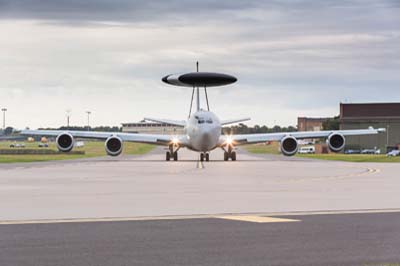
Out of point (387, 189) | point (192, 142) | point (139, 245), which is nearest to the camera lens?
point (139, 245)

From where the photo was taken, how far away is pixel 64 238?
13.5 meters

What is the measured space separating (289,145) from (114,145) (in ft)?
44.0

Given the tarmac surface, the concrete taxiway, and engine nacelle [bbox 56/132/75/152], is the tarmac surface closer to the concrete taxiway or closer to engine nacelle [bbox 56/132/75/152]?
the concrete taxiway

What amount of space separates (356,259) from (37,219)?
7.71 m

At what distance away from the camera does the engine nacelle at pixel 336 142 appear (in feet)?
209

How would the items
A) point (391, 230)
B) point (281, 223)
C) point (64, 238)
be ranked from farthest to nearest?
point (281, 223) < point (391, 230) < point (64, 238)

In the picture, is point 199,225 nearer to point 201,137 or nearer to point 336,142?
point 201,137

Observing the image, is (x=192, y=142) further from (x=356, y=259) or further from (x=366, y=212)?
(x=356, y=259)

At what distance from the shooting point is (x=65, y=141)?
2477 inches

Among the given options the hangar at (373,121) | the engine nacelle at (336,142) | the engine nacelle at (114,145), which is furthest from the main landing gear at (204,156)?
the hangar at (373,121)

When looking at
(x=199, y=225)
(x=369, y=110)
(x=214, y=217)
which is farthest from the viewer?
(x=369, y=110)

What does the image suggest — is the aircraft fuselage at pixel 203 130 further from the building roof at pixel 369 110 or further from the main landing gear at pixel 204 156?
the building roof at pixel 369 110

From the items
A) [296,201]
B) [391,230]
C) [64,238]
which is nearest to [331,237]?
[391,230]

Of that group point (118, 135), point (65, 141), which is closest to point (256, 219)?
point (65, 141)
